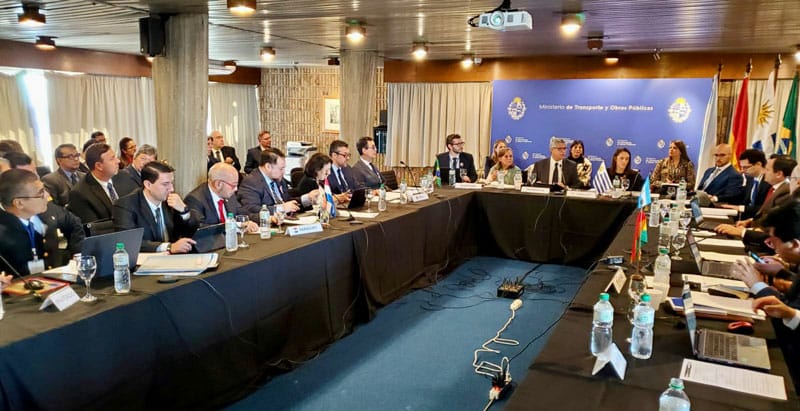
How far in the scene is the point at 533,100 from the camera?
884cm

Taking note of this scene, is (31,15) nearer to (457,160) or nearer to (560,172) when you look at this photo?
(457,160)

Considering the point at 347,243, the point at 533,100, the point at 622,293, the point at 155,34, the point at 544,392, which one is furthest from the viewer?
the point at 533,100

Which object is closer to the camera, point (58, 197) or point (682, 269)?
point (682, 269)

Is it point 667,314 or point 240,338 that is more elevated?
point 667,314

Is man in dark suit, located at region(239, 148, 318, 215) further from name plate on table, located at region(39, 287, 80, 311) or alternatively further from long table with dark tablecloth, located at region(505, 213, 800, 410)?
long table with dark tablecloth, located at region(505, 213, 800, 410)

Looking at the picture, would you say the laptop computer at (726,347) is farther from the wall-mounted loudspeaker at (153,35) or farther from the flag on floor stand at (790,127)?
the flag on floor stand at (790,127)

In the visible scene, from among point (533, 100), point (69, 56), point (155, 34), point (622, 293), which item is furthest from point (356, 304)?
point (69, 56)

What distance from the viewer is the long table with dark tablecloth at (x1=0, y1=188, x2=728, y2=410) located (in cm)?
213

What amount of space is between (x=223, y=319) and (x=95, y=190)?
7.38 ft

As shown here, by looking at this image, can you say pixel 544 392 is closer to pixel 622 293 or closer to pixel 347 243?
pixel 622 293

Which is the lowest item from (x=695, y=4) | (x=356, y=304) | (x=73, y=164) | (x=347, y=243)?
(x=356, y=304)

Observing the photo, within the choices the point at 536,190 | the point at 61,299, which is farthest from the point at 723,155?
the point at 61,299

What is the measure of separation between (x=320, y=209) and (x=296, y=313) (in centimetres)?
94

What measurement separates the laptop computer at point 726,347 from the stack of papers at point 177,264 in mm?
2235
